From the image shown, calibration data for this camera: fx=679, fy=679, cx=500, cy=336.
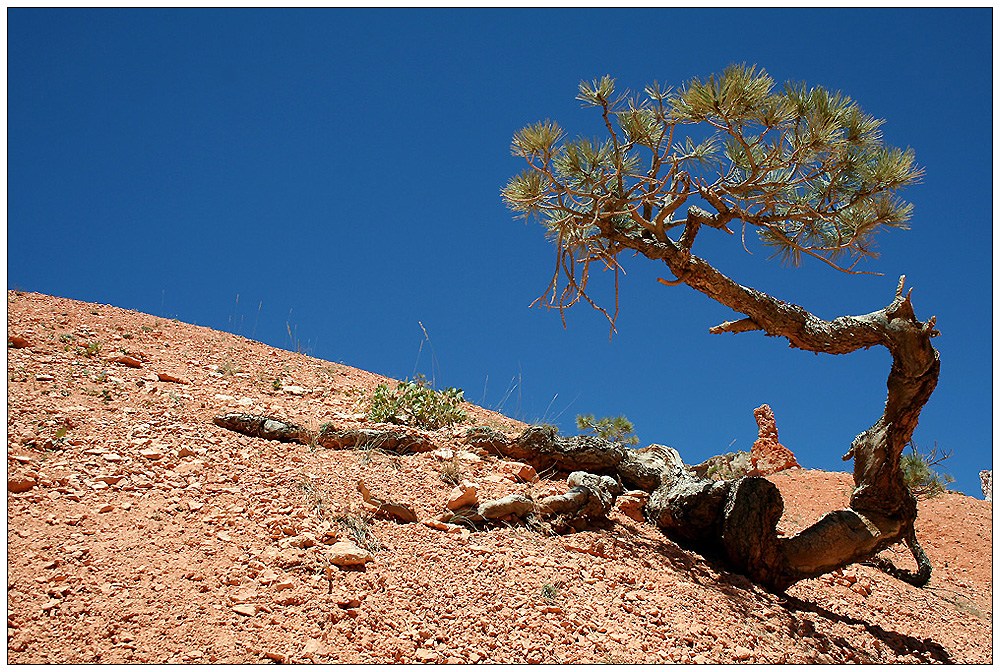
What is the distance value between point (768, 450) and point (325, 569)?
12.0m

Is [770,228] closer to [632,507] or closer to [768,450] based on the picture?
[632,507]

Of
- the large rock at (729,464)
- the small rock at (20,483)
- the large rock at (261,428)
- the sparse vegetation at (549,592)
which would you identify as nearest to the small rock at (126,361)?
the large rock at (261,428)

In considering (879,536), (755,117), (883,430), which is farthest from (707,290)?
(879,536)

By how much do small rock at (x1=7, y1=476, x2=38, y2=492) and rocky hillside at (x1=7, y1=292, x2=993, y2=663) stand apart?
0.04ft

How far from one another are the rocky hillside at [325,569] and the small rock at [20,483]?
0.01 m

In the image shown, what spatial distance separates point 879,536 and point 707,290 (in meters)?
2.54

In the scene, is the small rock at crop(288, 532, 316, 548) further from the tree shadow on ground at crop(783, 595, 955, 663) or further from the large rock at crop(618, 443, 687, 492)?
the tree shadow on ground at crop(783, 595, 955, 663)

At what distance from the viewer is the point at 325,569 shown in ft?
13.0

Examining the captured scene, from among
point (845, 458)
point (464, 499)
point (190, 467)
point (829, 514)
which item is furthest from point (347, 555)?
point (845, 458)

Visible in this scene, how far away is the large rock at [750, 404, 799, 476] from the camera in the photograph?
13.5m

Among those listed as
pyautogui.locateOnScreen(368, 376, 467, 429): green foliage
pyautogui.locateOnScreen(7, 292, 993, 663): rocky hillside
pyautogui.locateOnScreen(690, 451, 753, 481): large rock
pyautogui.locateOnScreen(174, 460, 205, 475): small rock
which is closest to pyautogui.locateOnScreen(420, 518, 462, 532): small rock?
pyautogui.locateOnScreen(7, 292, 993, 663): rocky hillside

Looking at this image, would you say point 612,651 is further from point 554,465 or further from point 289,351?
point 289,351

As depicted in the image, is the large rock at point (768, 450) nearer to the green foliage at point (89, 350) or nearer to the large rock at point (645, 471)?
the large rock at point (645, 471)

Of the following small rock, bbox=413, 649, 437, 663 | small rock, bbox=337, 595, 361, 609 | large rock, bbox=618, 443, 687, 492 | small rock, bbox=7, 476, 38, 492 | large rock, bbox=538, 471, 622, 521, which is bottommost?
small rock, bbox=413, 649, 437, 663
